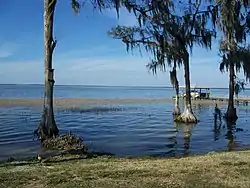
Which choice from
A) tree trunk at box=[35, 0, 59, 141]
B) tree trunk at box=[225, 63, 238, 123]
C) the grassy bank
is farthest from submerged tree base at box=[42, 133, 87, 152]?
tree trunk at box=[225, 63, 238, 123]

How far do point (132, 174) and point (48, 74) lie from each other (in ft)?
32.6

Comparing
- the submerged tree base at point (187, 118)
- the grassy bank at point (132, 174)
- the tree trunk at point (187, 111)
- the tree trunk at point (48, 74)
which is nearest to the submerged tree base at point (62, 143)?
the tree trunk at point (48, 74)

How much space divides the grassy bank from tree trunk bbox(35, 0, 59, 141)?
22.6 ft

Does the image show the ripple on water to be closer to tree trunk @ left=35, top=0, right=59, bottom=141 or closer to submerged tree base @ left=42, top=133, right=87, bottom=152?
submerged tree base @ left=42, top=133, right=87, bottom=152

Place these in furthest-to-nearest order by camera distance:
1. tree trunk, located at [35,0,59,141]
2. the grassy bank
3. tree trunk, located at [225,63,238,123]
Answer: tree trunk, located at [225,63,238,123]
tree trunk, located at [35,0,59,141]
the grassy bank

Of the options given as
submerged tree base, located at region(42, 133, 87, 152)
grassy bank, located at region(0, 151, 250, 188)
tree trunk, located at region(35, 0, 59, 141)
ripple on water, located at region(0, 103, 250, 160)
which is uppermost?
tree trunk, located at region(35, 0, 59, 141)

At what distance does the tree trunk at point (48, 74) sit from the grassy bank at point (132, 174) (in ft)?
22.6

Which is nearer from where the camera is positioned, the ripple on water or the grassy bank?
the grassy bank

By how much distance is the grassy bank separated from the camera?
22.3ft

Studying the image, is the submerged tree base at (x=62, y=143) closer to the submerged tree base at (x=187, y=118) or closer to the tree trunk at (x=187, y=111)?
the submerged tree base at (x=187, y=118)

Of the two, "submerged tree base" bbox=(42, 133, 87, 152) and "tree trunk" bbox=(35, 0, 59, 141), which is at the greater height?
"tree trunk" bbox=(35, 0, 59, 141)

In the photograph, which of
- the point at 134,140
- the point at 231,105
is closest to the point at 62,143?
the point at 134,140

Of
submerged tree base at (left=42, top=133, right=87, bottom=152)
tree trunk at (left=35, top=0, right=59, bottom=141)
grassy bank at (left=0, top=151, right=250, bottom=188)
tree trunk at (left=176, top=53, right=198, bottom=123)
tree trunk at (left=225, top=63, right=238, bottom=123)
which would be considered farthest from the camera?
tree trunk at (left=225, top=63, right=238, bottom=123)

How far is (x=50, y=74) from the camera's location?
16734 millimetres
